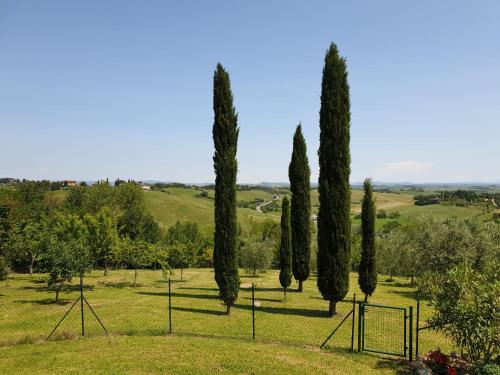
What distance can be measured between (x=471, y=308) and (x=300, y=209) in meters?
16.5

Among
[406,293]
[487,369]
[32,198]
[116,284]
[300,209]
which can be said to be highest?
[300,209]

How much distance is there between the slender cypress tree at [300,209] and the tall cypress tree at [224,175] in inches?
303

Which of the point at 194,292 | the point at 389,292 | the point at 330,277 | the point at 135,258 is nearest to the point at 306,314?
the point at 330,277

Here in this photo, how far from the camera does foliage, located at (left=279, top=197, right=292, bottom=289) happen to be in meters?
25.3

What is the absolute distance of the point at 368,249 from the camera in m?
23.6

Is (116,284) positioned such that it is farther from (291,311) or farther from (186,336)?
(186,336)

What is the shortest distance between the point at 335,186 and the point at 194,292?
45.6 ft

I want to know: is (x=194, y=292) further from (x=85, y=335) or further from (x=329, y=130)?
(x=329, y=130)

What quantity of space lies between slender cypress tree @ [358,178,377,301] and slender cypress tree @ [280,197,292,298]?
5285 millimetres

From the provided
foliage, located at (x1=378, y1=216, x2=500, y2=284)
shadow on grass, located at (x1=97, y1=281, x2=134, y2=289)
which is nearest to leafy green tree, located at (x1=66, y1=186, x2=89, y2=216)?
shadow on grass, located at (x1=97, y1=281, x2=134, y2=289)

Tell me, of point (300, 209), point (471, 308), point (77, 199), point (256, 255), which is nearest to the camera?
point (471, 308)

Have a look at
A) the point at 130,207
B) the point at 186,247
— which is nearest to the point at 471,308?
the point at 186,247

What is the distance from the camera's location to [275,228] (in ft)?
213

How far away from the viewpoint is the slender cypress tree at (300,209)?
25.6m
